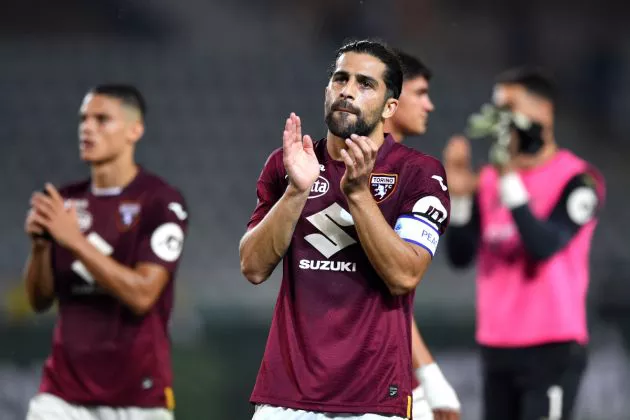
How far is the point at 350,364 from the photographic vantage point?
379 centimetres

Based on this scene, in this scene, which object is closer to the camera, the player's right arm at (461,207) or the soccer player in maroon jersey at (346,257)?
the soccer player in maroon jersey at (346,257)

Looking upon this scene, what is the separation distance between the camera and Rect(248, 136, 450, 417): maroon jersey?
3783 millimetres

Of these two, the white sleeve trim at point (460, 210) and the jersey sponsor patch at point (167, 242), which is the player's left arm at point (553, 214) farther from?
the jersey sponsor patch at point (167, 242)

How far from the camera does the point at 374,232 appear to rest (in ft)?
11.9

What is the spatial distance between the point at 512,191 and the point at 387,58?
2.61 metres

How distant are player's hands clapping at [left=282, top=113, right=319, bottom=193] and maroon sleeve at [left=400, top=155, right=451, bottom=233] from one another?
1.24 ft

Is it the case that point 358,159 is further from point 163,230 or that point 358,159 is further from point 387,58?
point 163,230

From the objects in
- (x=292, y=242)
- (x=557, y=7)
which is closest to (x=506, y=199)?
(x=292, y=242)

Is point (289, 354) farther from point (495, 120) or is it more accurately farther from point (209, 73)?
point (209, 73)

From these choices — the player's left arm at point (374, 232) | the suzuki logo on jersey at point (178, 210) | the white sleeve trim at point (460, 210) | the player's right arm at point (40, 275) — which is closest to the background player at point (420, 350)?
the player's left arm at point (374, 232)

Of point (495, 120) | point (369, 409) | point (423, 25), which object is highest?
point (423, 25)

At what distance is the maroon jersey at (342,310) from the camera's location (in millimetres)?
3783

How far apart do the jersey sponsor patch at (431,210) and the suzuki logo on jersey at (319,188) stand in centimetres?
32

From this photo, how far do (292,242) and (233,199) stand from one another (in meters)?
6.99
